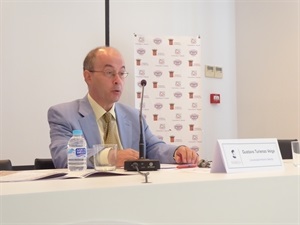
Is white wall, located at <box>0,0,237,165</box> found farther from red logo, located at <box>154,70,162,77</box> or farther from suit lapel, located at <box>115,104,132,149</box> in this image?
suit lapel, located at <box>115,104,132,149</box>

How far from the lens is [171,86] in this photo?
3797 millimetres

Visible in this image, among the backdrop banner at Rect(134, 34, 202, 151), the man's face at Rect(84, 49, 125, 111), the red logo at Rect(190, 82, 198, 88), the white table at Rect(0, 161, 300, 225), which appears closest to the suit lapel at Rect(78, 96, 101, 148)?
the man's face at Rect(84, 49, 125, 111)

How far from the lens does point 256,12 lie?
429cm

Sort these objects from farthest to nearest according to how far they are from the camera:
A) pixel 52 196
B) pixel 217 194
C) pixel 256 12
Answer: pixel 256 12 < pixel 217 194 < pixel 52 196

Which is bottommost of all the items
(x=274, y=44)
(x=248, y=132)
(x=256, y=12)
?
(x=248, y=132)

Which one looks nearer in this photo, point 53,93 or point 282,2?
point 53,93

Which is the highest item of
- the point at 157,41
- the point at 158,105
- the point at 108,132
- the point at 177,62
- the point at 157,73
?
the point at 157,41

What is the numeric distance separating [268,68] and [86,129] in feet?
8.79

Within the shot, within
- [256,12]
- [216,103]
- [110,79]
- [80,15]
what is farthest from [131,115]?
[256,12]

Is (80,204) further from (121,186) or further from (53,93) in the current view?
(53,93)

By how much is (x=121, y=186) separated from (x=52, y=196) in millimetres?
141

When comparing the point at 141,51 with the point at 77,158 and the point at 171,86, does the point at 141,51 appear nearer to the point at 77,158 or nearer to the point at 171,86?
the point at 171,86

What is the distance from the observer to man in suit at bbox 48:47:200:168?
1.99 metres

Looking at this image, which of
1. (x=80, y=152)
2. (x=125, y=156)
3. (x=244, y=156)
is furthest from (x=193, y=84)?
(x=244, y=156)
